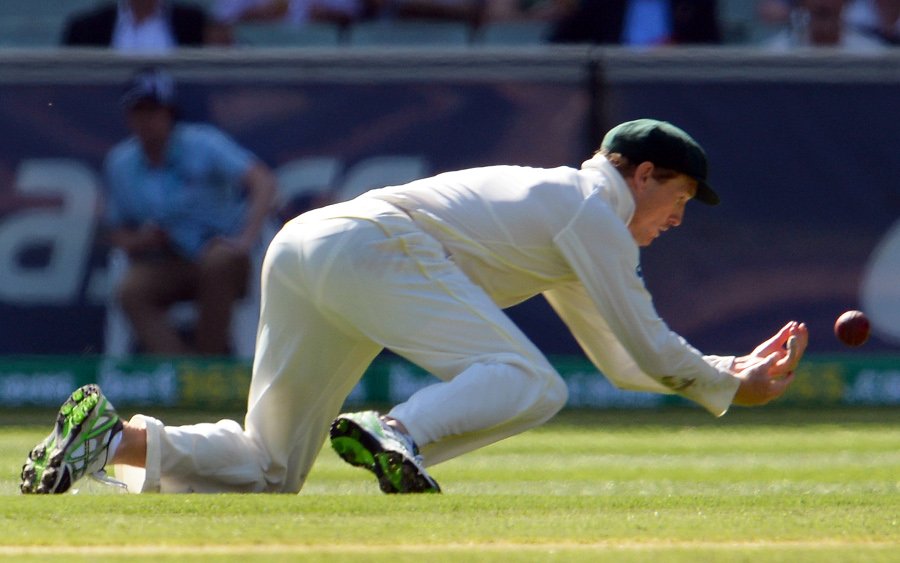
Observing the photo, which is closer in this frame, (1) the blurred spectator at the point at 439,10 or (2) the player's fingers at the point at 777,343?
(2) the player's fingers at the point at 777,343

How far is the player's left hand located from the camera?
5.27 metres

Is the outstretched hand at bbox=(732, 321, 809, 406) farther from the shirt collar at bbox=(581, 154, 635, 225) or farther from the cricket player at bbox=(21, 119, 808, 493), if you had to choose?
the shirt collar at bbox=(581, 154, 635, 225)

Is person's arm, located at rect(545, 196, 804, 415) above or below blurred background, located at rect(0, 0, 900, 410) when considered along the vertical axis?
above

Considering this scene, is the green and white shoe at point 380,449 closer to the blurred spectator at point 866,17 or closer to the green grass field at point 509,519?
the green grass field at point 509,519

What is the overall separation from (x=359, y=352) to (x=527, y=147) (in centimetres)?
462

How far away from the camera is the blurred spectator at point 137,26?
1154 cm

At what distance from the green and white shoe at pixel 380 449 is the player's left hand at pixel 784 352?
1178 mm

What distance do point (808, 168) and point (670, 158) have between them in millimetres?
4760

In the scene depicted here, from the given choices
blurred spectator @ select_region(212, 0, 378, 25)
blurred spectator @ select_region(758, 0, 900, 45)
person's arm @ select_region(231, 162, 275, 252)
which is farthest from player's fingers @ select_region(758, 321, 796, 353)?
blurred spectator @ select_region(212, 0, 378, 25)

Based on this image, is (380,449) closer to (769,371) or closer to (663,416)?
(769,371)

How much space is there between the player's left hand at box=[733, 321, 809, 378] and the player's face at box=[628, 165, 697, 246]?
500 mm

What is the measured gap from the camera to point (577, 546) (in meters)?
3.94

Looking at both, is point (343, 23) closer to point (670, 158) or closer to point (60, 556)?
point (670, 158)

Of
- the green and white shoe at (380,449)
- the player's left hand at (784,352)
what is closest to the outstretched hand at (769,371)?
the player's left hand at (784,352)
